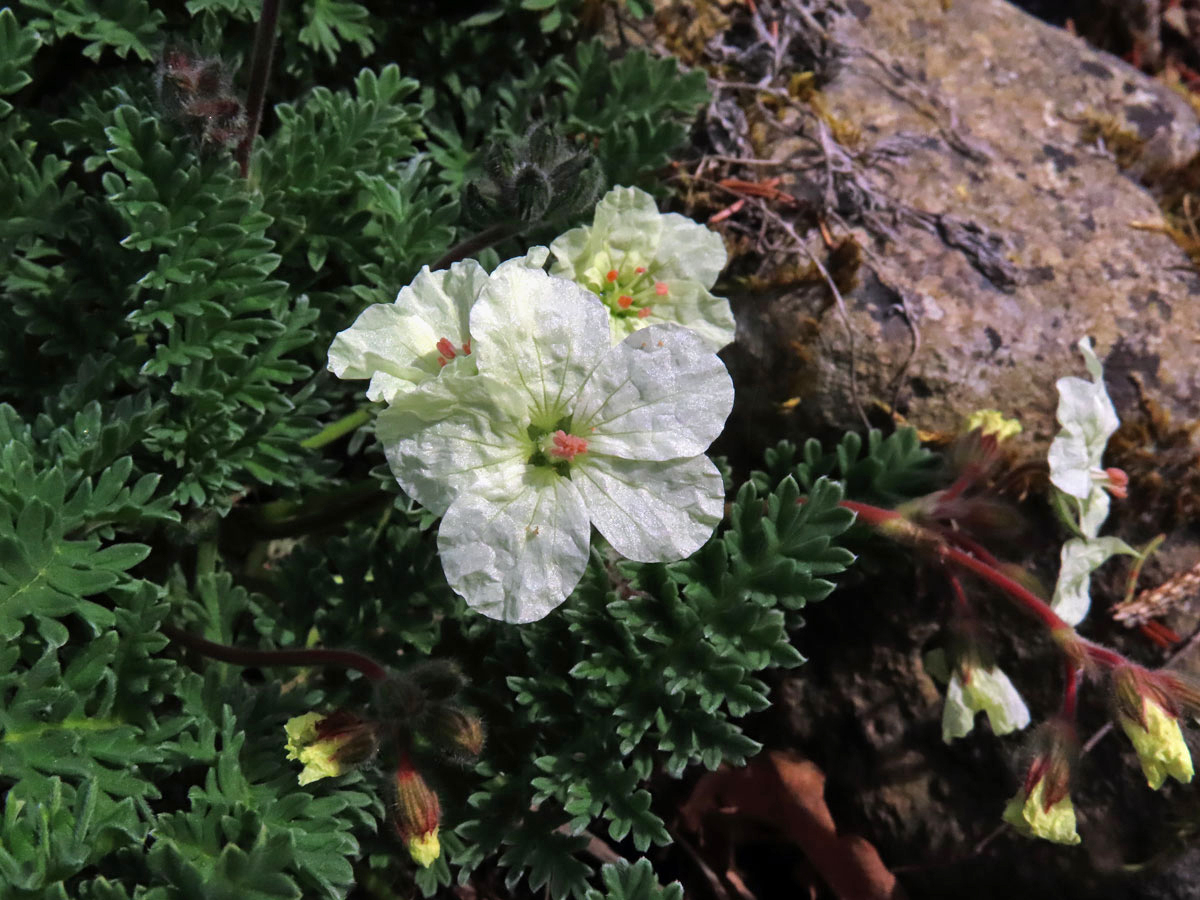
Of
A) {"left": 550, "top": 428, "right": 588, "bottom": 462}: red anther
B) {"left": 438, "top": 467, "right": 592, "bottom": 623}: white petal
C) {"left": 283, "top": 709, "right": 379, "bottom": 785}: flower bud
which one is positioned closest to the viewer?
{"left": 438, "top": 467, "right": 592, "bottom": 623}: white petal

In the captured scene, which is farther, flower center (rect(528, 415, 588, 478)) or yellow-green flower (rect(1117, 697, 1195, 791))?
yellow-green flower (rect(1117, 697, 1195, 791))

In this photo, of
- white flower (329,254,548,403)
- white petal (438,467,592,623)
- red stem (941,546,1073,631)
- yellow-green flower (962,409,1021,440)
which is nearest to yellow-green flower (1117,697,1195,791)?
red stem (941,546,1073,631)

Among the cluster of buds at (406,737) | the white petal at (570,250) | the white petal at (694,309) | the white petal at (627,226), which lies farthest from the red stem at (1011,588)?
the cluster of buds at (406,737)

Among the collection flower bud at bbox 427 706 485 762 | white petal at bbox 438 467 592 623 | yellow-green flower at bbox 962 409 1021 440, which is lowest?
flower bud at bbox 427 706 485 762

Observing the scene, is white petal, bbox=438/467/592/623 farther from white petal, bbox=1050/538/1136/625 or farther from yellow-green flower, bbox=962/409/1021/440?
white petal, bbox=1050/538/1136/625

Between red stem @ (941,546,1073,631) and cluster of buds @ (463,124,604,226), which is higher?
cluster of buds @ (463,124,604,226)

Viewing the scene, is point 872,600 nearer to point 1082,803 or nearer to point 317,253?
point 1082,803

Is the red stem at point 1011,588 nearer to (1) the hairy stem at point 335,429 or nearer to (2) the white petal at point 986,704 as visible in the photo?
(2) the white petal at point 986,704
